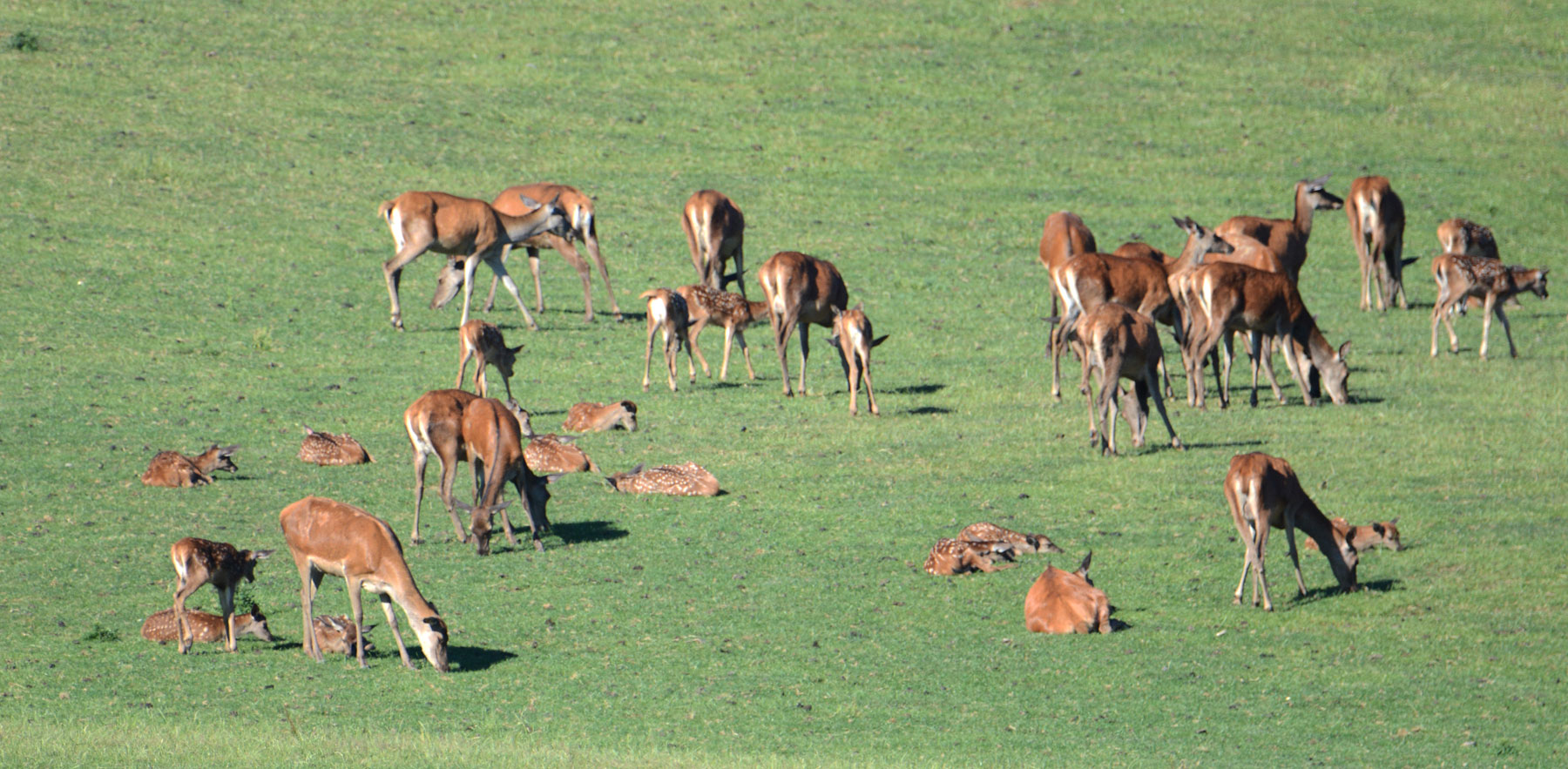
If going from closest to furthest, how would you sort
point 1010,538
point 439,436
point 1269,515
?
point 1269,515 → point 1010,538 → point 439,436

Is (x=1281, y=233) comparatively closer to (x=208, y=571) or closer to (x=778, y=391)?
(x=778, y=391)

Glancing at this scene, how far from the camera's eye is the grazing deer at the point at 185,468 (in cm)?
1545

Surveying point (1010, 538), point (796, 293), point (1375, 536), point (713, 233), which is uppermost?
point (713, 233)

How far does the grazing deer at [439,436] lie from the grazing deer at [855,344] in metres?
5.60

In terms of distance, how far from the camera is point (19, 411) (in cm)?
1809

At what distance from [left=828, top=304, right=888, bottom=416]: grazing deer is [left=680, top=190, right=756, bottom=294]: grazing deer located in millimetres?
5304

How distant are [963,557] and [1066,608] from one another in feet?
5.13

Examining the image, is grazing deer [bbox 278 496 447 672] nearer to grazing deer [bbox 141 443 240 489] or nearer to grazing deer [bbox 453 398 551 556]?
grazing deer [bbox 453 398 551 556]

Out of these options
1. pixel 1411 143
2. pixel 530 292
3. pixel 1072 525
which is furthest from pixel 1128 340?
pixel 1411 143

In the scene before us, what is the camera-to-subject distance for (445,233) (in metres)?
23.1

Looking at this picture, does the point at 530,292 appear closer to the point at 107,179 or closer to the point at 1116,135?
the point at 107,179

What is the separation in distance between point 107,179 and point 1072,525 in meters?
21.1

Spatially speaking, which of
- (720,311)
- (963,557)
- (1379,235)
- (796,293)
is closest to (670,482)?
(963,557)

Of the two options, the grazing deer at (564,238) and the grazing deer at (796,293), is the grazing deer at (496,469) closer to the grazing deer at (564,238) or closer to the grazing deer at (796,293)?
the grazing deer at (796,293)
